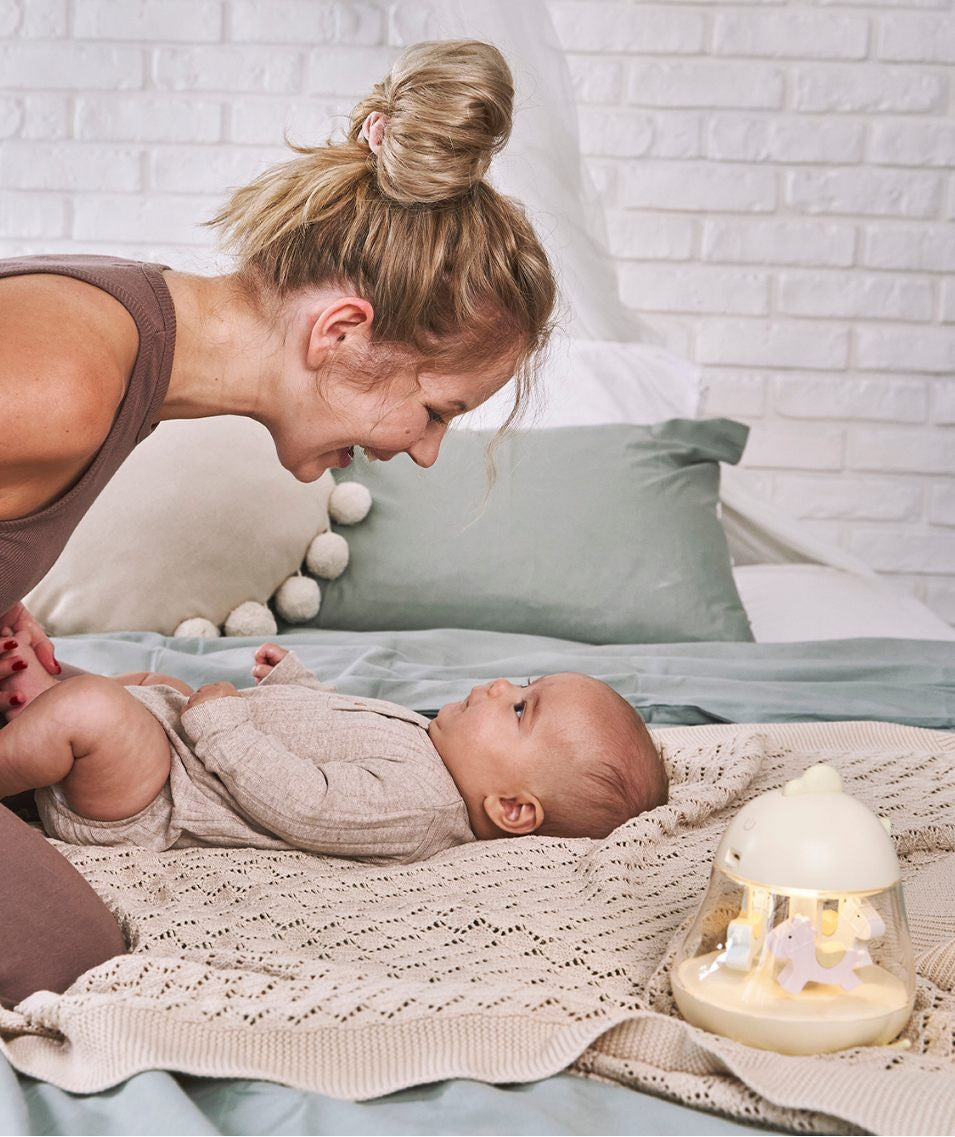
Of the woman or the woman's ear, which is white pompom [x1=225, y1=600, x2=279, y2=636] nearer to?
the woman

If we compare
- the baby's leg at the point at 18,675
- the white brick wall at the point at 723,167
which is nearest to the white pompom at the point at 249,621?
the baby's leg at the point at 18,675

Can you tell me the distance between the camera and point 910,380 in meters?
2.91

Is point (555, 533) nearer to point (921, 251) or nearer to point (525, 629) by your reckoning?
point (525, 629)

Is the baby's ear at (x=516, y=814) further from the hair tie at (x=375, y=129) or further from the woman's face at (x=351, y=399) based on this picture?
the hair tie at (x=375, y=129)

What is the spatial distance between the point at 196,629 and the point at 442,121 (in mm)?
1009

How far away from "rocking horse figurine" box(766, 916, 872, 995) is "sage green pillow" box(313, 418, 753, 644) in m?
1.25

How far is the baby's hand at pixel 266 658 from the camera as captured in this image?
4.93ft

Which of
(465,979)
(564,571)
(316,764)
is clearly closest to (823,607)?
(564,571)

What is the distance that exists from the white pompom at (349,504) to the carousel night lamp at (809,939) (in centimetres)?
137

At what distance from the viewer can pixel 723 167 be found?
9.41 ft

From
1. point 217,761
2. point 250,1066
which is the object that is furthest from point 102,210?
point 250,1066

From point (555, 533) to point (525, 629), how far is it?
0.17 meters

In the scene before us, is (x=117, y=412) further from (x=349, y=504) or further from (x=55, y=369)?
(x=349, y=504)

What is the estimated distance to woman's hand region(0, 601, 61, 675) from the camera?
1.35 meters
